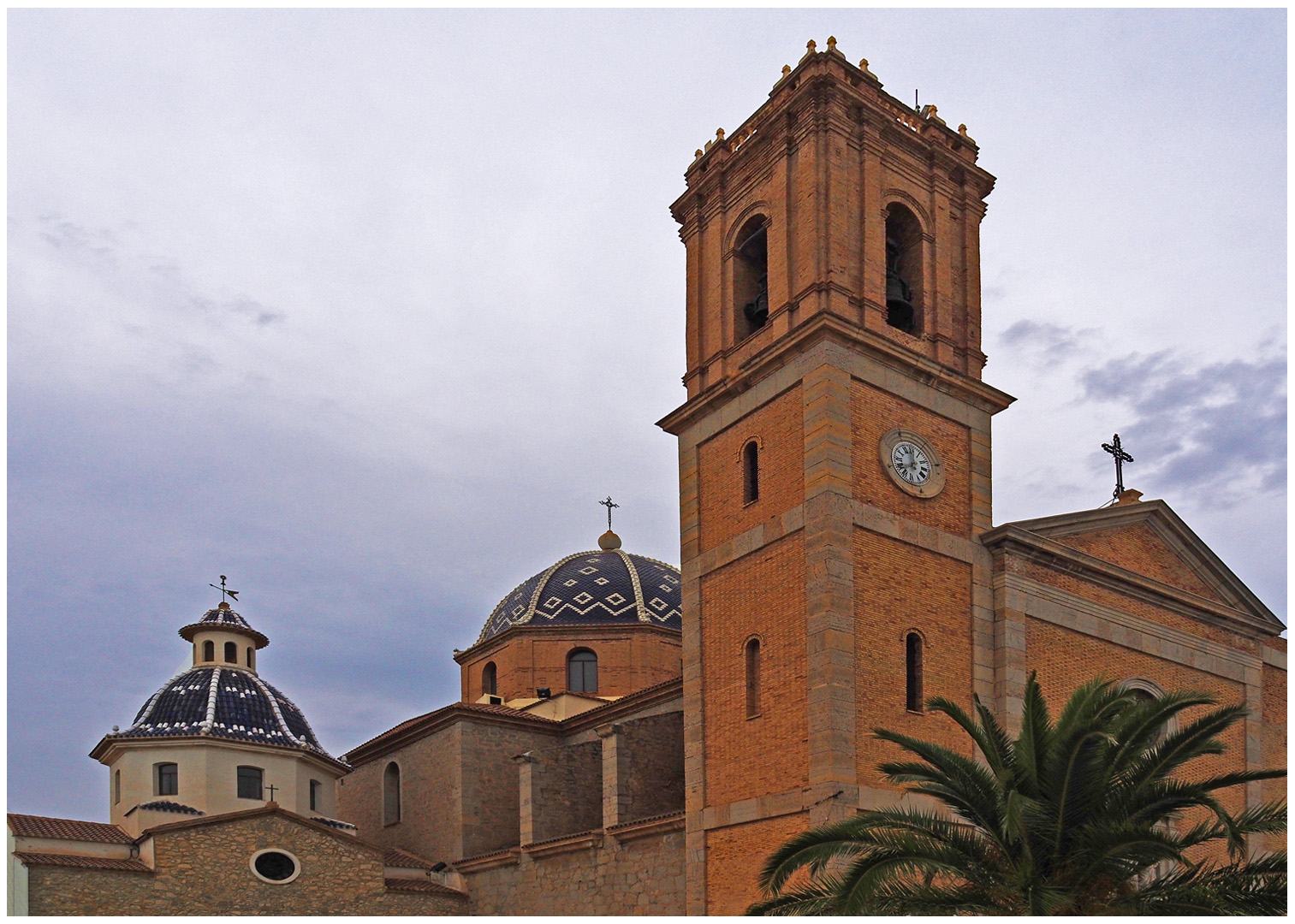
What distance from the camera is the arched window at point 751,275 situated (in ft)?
83.4

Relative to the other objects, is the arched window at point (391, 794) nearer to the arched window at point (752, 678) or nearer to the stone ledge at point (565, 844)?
the stone ledge at point (565, 844)

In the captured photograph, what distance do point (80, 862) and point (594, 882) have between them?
28.0 feet

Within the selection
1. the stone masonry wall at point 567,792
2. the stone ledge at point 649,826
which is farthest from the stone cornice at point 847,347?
the stone masonry wall at point 567,792

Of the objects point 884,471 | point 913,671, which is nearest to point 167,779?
point 913,671

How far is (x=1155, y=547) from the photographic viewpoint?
85.7 ft

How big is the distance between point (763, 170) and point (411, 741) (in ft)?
48.6

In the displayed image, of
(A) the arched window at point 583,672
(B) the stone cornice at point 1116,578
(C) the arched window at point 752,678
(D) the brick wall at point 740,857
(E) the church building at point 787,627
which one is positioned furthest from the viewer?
(A) the arched window at point 583,672

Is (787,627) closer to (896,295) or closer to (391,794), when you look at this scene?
(896,295)

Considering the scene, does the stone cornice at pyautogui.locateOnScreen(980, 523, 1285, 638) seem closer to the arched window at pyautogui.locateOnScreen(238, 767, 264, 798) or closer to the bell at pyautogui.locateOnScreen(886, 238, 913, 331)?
the bell at pyautogui.locateOnScreen(886, 238, 913, 331)

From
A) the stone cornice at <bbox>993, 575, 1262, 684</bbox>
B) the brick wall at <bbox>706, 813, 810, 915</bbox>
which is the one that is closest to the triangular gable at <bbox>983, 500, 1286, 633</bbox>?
the stone cornice at <bbox>993, 575, 1262, 684</bbox>

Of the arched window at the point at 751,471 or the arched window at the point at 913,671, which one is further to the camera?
the arched window at the point at 751,471

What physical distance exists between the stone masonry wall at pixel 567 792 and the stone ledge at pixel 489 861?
2.00 ft

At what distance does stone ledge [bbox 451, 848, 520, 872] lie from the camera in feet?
86.7

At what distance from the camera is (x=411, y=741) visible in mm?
31234
